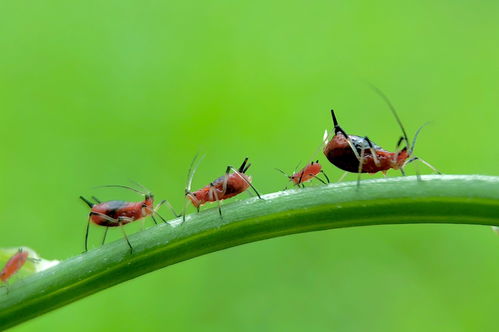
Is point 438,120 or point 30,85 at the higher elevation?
point 30,85

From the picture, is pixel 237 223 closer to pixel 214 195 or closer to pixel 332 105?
pixel 214 195

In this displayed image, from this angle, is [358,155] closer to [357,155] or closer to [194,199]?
[357,155]

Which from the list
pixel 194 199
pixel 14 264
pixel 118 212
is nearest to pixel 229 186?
pixel 194 199

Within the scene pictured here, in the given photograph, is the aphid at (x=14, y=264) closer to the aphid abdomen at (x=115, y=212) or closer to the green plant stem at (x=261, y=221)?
the green plant stem at (x=261, y=221)

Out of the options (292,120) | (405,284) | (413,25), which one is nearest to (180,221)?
(405,284)

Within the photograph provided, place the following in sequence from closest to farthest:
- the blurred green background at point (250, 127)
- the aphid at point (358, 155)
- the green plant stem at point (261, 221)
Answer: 1. the green plant stem at point (261, 221)
2. the aphid at point (358, 155)
3. the blurred green background at point (250, 127)

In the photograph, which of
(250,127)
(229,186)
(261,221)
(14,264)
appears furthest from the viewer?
(250,127)

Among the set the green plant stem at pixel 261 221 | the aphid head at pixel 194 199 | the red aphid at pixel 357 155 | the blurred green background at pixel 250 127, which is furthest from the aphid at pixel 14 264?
the blurred green background at pixel 250 127
